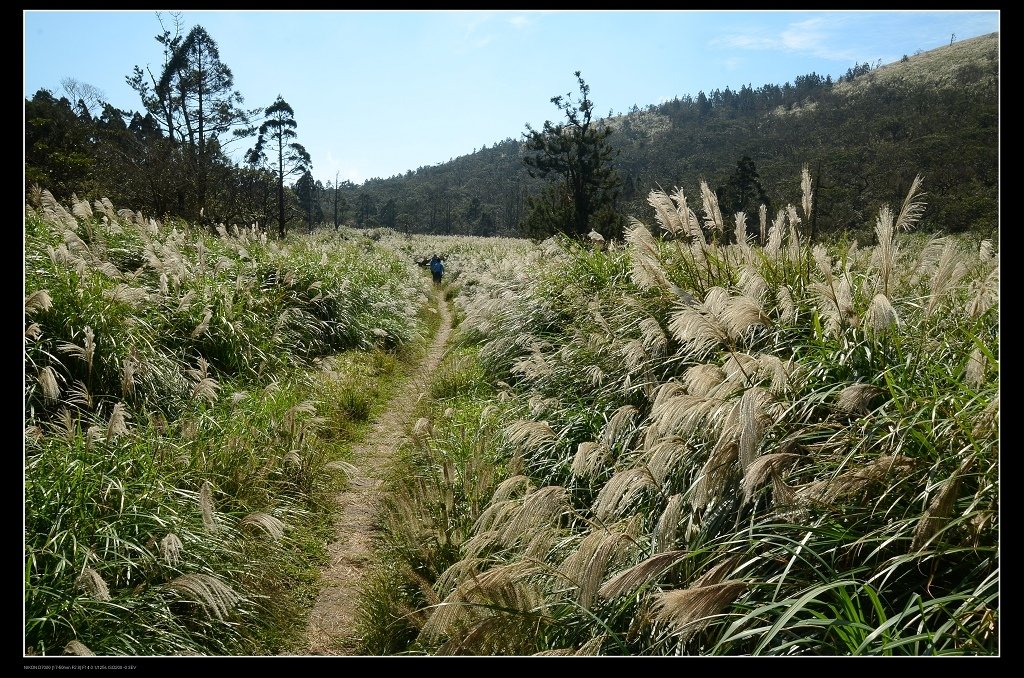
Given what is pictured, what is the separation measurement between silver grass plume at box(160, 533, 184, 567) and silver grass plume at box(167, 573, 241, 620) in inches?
3.8

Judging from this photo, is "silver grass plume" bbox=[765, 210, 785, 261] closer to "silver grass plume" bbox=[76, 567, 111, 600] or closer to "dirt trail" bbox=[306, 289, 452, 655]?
"dirt trail" bbox=[306, 289, 452, 655]

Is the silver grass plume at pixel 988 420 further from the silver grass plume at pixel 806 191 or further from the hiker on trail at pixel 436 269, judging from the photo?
the hiker on trail at pixel 436 269

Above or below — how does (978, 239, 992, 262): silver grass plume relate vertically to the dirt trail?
above

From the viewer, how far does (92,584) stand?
7.76ft

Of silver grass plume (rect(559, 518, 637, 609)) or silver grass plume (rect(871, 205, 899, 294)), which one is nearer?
silver grass plume (rect(559, 518, 637, 609))

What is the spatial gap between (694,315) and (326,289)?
25.3 feet

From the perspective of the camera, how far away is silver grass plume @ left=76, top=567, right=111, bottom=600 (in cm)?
227

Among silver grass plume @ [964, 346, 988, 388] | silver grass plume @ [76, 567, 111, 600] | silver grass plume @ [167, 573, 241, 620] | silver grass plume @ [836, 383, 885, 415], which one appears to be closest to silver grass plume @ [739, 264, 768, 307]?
silver grass plume @ [836, 383, 885, 415]

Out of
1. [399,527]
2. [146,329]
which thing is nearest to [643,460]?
[399,527]

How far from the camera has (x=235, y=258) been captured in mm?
8695

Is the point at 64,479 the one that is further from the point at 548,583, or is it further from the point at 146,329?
the point at 146,329

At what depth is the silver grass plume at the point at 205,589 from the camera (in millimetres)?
2450

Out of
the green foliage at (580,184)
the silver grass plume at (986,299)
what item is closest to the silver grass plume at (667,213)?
the silver grass plume at (986,299)
